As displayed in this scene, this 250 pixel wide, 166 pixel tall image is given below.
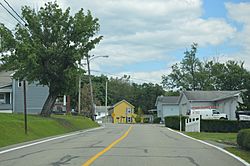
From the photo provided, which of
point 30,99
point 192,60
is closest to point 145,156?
point 30,99

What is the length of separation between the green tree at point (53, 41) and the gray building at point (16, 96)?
16727 mm

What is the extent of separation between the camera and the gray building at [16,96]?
6019 centimetres

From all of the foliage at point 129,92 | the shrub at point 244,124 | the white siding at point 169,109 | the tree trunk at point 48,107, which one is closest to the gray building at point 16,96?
the tree trunk at point 48,107

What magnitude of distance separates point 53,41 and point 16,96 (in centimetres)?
2107

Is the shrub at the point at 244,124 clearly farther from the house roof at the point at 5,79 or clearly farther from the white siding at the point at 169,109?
the white siding at the point at 169,109

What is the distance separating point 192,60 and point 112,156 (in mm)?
89870

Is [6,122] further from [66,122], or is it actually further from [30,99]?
[30,99]

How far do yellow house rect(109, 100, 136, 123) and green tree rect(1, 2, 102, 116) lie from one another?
75871mm

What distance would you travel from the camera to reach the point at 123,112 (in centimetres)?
11975

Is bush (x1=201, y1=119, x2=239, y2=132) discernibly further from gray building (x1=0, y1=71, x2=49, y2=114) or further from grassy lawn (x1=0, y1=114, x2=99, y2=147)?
gray building (x1=0, y1=71, x2=49, y2=114)

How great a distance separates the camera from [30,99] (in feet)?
206

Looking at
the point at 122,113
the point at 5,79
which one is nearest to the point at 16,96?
the point at 5,79

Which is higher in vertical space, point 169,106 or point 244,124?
point 169,106

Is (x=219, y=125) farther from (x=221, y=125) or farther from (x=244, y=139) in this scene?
(x=244, y=139)
